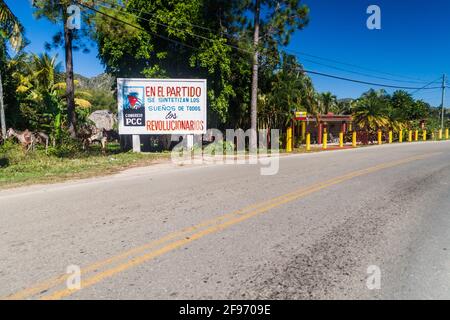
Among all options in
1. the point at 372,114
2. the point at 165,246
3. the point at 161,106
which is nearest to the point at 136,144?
the point at 161,106

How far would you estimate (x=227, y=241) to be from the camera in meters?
4.70

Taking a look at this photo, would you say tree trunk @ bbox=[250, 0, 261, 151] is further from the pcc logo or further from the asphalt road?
the asphalt road

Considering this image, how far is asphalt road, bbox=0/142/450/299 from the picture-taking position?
3.47m

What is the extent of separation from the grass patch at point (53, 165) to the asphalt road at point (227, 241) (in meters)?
1.85

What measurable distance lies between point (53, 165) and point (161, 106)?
703cm

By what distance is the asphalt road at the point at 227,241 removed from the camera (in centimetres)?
347

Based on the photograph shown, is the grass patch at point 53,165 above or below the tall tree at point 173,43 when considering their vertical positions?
below

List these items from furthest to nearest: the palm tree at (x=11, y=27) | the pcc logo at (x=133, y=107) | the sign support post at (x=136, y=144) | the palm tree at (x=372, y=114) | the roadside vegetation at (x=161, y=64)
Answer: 1. the palm tree at (x=372, y=114)
2. the sign support post at (x=136, y=144)
3. the pcc logo at (x=133, y=107)
4. the roadside vegetation at (x=161, y=64)
5. the palm tree at (x=11, y=27)

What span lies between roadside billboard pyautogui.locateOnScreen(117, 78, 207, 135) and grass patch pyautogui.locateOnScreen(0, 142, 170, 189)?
7.99ft

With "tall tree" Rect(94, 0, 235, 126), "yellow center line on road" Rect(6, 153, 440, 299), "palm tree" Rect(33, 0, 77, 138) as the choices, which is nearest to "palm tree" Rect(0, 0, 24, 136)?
"palm tree" Rect(33, 0, 77, 138)

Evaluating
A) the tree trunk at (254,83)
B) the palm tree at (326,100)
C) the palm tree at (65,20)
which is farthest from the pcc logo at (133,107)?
the palm tree at (326,100)

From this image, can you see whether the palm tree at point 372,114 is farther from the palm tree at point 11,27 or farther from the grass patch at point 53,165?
the palm tree at point 11,27

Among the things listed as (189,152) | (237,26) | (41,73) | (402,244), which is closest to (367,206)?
(402,244)

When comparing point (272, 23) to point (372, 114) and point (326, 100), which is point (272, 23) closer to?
point (372, 114)
